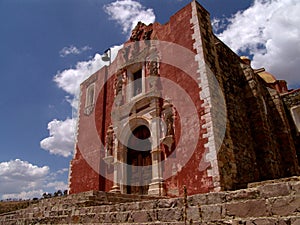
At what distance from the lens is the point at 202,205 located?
147 inches

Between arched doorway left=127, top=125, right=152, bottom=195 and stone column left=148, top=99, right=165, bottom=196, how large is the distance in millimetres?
798

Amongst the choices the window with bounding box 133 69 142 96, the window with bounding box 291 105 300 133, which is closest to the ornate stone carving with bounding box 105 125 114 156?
A: the window with bounding box 133 69 142 96

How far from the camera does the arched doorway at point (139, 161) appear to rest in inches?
391

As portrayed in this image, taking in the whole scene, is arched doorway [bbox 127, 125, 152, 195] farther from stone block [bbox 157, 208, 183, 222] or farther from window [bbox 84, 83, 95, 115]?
stone block [bbox 157, 208, 183, 222]

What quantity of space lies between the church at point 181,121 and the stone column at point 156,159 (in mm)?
33

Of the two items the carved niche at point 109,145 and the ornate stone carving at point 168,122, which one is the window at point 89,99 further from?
the ornate stone carving at point 168,122

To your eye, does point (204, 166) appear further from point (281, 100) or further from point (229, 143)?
point (281, 100)

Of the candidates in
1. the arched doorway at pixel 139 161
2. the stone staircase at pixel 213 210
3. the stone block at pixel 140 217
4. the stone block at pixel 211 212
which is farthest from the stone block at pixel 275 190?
the arched doorway at pixel 139 161

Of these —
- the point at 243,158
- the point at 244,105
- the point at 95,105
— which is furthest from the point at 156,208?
the point at 95,105

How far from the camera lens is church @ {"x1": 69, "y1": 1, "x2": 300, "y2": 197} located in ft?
26.0

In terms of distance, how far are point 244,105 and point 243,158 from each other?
2734mm

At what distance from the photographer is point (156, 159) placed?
9000mm

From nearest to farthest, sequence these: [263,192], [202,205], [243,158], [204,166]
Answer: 1. [263,192]
2. [202,205]
3. [204,166]
4. [243,158]

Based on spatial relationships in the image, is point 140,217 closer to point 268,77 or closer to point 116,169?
point 116,169
